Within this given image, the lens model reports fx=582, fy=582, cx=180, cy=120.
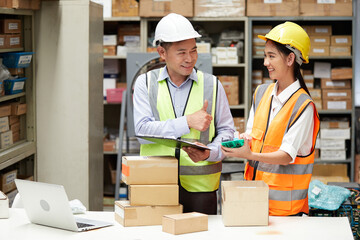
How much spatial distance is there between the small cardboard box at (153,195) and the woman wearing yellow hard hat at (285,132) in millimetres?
334

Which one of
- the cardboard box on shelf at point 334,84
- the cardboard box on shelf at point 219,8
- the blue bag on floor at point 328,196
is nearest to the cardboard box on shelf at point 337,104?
the cardboard box on shelf at point 334,84

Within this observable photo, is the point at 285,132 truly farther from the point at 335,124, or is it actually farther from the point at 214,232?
the point at 335,124

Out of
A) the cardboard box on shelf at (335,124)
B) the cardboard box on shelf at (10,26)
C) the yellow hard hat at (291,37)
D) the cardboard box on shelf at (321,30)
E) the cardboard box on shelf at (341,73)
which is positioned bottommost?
the cardboard box on shelf at (335,124)

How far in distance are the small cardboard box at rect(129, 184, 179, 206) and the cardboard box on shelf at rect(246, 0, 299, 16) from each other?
3456 mm

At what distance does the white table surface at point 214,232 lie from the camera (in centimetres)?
254

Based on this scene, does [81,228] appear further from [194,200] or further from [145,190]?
[194,200]

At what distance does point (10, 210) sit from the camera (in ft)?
9.68

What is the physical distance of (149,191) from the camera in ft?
8.86

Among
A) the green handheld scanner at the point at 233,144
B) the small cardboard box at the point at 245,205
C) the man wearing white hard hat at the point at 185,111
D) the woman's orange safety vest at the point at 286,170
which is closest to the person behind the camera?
the small cardboard box at the point at 245,205

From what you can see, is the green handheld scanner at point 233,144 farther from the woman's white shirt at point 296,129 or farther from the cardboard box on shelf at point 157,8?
the cardboard box on shelf at point 157,8

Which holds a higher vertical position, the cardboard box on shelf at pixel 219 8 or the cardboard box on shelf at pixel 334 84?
the cardboard box on shelf at pixel 219 8

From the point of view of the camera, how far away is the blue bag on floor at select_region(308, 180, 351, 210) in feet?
13.3

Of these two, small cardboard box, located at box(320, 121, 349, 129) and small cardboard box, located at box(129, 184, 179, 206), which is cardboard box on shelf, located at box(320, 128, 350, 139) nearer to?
small cardboard box, located at box(320, 121, 349, 129)

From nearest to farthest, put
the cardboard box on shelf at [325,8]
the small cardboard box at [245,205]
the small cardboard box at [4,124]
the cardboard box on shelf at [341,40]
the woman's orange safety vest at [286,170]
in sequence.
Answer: the small cardboard box at [245,205] → the woman's orange safety vest at [286,170] → the small cardboard box at [4,124] → the cardboard box on shelf at [325,8] → the cardboard box on shelf at [341,40]
